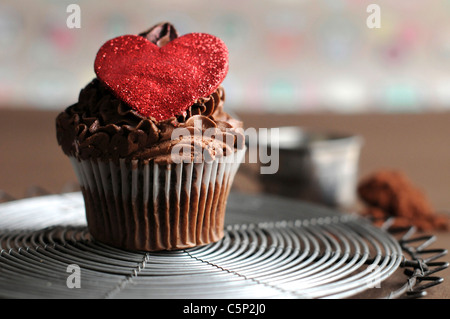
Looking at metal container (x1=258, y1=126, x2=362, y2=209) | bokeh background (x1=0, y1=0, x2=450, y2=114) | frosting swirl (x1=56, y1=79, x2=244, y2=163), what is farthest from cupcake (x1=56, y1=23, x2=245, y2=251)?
bokeh background (x1=0, y1=0, x2=450, y2=114)

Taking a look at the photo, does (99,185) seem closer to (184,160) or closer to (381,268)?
(184,160)

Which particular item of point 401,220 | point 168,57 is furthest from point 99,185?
point 401,220

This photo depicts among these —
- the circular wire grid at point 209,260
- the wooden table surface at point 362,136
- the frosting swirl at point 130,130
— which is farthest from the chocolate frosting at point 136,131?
the wooden table surface at point 362,136

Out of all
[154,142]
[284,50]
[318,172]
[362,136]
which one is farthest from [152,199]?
[284,50]

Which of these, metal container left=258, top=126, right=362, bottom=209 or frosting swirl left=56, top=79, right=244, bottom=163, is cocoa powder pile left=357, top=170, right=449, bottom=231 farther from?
frosting swirl left=56, top=79, right=244, bottom=163

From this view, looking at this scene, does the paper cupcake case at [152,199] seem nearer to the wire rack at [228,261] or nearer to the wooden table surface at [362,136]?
the wire rack at [228,261]

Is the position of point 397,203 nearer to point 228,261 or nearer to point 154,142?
point 228,261

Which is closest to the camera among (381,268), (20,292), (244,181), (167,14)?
(20,292)
